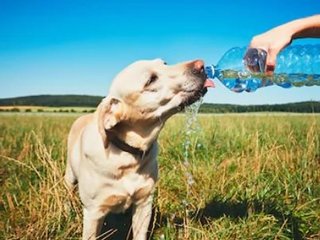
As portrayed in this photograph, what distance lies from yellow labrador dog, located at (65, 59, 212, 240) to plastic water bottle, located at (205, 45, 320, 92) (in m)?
0.25

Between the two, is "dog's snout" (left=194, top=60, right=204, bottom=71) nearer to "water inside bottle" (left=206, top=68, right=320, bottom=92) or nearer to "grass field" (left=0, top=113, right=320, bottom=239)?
"water inside bottle" (left=206, top=68, right=320, bottom=92)

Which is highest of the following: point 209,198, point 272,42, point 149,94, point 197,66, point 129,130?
point 272,42

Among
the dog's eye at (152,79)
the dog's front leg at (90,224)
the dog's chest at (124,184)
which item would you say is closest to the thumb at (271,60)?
the dog's eye at (152,79)

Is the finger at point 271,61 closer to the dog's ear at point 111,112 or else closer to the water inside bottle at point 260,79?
the water inside bottle at point 260,79

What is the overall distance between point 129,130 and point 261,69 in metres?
1.19

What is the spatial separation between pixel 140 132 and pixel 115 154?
28cm

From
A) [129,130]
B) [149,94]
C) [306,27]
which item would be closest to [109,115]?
[129,130]

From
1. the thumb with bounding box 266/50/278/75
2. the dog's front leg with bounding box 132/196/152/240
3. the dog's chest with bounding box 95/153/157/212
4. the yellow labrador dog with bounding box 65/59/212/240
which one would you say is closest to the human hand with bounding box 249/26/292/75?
the thumb with bounding box 266/50/278/75

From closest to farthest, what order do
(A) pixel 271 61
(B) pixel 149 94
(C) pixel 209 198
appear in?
1. (A) pixel 271 61
2. (B) pixel 149 94
3. (C) pixel 209 198

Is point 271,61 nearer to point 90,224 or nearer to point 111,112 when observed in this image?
point 111,112

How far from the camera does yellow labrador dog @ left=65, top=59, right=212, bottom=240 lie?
3.61 meters

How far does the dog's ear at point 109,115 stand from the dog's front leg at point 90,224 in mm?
619

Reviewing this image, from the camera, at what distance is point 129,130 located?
3697 millimetres

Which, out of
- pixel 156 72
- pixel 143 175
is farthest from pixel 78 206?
pixel 156 72
